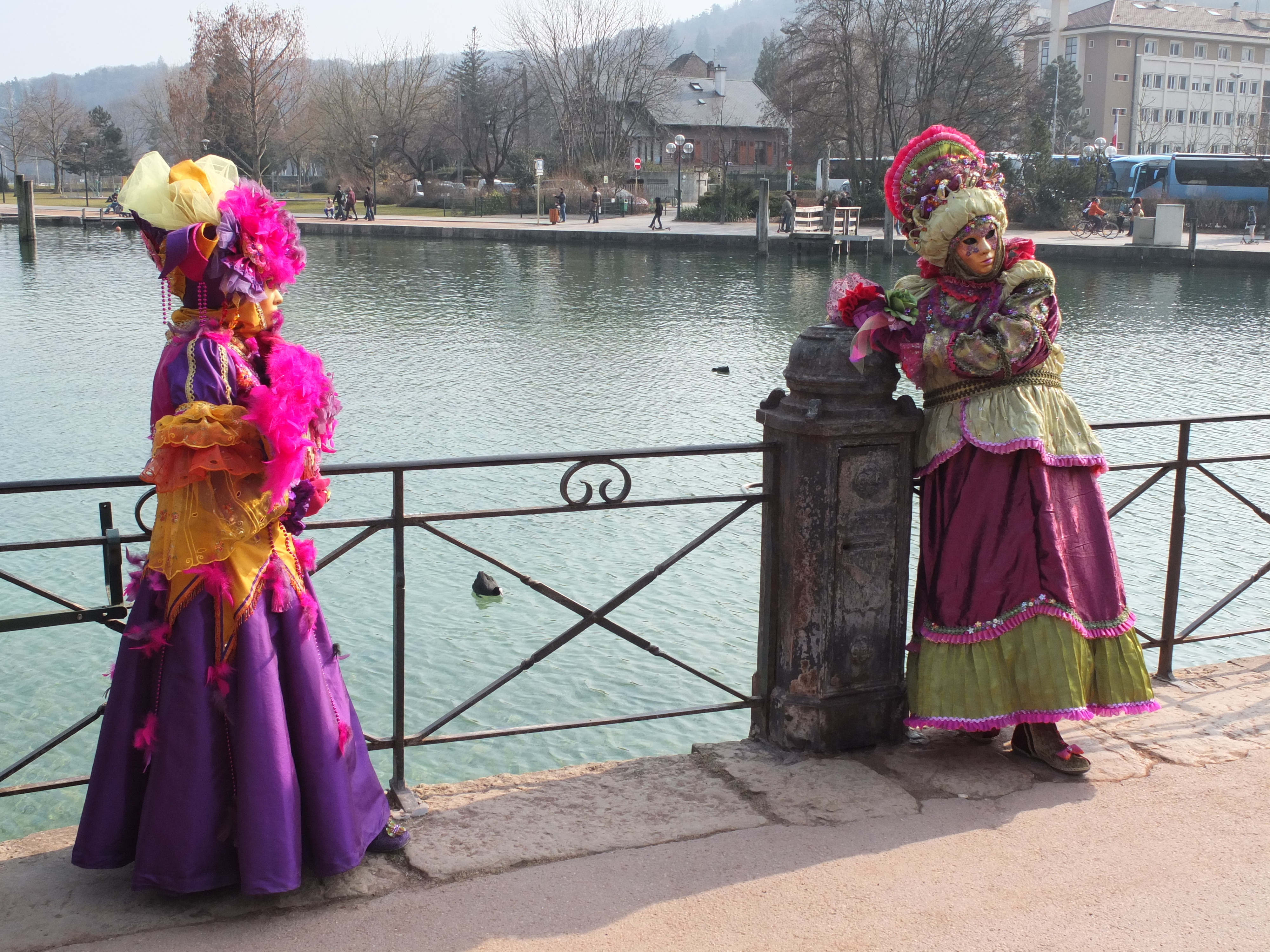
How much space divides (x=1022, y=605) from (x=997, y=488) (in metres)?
0.33

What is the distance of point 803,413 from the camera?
3.21 meters

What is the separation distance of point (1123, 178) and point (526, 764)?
4627cm

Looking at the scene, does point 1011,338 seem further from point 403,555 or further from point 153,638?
point 153,638

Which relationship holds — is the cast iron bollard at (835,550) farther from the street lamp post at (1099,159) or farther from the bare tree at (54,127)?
the bare tree at (54,127)

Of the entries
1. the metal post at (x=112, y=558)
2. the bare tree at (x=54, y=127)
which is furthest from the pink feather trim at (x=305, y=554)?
the bare tree at (x=54, y=127)

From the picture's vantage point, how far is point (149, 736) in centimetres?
240

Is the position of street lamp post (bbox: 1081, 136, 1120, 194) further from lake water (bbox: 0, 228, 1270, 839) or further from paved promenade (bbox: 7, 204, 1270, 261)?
lake water (bbox: 0, 228, 1270, 839)

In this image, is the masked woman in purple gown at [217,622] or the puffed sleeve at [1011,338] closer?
the masked woman in purple gown at [217,622]

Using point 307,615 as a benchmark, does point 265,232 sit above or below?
above

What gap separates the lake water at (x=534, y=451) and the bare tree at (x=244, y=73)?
1383 inches

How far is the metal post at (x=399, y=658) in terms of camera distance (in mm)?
3010

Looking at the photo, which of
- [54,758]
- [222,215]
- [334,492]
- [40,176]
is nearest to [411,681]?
[54,758]

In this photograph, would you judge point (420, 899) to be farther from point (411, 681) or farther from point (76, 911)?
point (411, 681)

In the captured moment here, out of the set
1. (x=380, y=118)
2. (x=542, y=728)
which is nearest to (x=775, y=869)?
(x=542, y=728)
